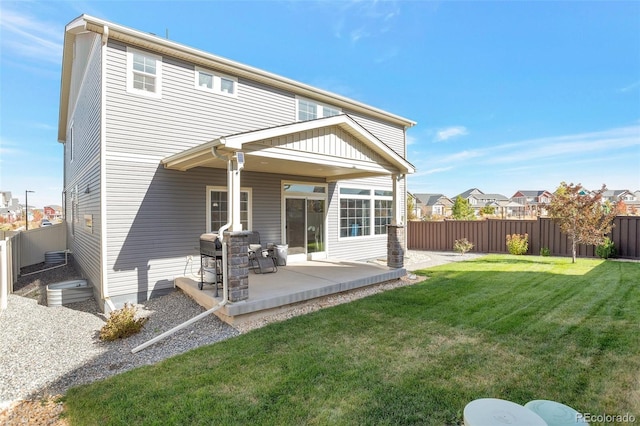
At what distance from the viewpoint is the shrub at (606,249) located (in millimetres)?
10539

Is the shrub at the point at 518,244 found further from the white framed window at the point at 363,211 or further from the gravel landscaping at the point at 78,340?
the gravel landscaping at the point at 78,340

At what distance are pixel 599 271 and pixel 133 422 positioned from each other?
11.1 metres

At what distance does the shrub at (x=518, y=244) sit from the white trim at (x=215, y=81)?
1198cm

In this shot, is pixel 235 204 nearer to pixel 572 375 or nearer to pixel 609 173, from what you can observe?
pixel 572 375

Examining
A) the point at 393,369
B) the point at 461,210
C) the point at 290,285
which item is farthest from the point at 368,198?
the point at 461,210

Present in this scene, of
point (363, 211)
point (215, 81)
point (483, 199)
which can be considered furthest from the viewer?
point (483, 199)

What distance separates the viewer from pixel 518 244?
1239 cm

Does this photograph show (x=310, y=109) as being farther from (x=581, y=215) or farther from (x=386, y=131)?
(x=581, y=215)

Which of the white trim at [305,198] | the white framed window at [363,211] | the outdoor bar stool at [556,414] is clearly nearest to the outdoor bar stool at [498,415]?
the outdoor bar stool at [556,414]

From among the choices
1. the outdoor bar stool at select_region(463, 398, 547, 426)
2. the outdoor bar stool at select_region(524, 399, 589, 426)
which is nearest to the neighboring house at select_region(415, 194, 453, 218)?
the outdoor bar stool at select_region(524, 399, 589, 426)

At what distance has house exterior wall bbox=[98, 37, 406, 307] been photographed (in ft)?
21.0

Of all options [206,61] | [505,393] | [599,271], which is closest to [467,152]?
[599,271]

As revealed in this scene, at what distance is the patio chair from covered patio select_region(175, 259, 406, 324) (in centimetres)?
21

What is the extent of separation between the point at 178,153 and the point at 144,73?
210cm
